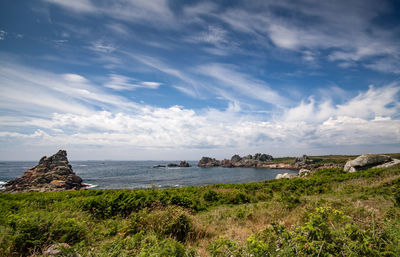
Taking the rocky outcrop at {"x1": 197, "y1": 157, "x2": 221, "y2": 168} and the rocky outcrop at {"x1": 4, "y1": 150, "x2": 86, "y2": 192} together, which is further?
the rocky outcrop at {"x1": 197, "y1": 157, "x2": 221, "y2": 168}

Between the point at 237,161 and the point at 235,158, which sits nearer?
the point at 237,161

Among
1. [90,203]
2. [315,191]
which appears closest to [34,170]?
[90,203]

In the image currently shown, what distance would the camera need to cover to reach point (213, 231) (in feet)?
21.6

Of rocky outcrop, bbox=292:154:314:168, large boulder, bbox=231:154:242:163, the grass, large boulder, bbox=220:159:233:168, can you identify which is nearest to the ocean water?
rocky outcrop, bbox=292:154:314:168

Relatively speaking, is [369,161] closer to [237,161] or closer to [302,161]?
[302,161]

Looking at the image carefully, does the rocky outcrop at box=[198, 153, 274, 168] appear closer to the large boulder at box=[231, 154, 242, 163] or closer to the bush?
the large boulder at box=[231, 154, 242, 163]

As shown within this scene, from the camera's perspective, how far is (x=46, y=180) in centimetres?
4078

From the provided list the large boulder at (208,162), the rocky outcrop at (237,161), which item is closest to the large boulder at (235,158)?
the rocky outcrop at (237,161)

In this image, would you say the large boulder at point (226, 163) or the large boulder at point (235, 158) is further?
the large boulder at point (235, 158)

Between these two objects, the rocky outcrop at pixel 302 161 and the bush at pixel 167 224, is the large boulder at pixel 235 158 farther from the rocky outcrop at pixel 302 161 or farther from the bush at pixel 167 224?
the bush at pixel 167 224

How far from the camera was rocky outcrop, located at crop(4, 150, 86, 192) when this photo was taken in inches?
1441

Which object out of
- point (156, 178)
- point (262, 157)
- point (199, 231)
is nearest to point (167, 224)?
point (199, 231)

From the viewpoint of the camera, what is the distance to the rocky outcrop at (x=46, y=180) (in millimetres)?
36594

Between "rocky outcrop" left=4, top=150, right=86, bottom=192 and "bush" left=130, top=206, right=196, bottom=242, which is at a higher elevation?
"bush" left=130, top=206, right=196, bottom=242
